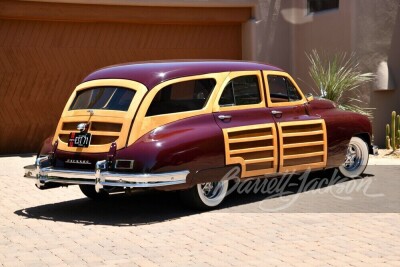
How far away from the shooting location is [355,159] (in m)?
11.9

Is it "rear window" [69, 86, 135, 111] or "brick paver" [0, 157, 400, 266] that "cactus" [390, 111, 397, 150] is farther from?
"rear window" [69, 86, 135, 111]

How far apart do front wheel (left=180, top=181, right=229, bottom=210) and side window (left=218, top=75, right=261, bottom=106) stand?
1.02m

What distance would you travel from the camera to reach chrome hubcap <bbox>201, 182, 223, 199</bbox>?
969 centimetres

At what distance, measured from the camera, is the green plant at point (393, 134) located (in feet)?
50.1

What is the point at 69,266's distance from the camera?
6922mm

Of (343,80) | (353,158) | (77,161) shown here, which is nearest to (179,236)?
(77,161)

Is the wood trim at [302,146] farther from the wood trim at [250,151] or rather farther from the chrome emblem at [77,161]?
the chrome emblem at [77,161]

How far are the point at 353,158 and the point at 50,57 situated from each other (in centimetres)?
709

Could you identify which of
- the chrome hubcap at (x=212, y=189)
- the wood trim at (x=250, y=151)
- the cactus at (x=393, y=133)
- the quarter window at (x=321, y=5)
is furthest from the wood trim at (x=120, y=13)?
the chrome hubcap at (x=212, y=189)

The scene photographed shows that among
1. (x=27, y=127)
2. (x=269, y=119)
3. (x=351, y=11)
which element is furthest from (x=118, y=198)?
(x=351, y=11)

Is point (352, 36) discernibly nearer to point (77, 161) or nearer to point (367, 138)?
point (367, 138)

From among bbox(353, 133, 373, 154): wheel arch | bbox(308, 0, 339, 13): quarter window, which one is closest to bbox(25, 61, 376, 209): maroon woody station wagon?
bbox(353, 133, 373, 154): wheel arch

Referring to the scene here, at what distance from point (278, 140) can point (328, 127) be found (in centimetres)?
105

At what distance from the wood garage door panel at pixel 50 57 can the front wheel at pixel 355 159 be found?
643 cm
